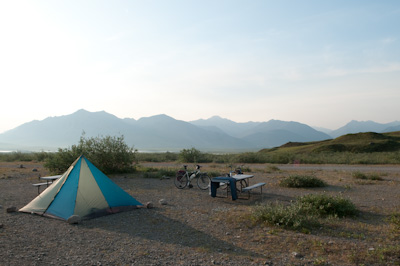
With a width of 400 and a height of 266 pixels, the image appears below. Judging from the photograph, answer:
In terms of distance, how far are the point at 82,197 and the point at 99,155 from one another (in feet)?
33.2

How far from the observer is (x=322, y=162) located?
28.7 meters

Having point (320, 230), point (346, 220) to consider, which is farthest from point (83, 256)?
point (346, 220)

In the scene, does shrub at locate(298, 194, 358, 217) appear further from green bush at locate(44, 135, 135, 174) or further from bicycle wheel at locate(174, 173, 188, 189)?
green bush at locate(44, 135, 135, 174)

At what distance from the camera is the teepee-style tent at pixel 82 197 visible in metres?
7.80

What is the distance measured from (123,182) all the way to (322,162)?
2071 centimetres

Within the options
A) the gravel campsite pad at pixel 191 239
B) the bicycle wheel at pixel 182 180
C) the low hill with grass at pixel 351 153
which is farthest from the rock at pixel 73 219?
the low hill with grass at pixel 351 153

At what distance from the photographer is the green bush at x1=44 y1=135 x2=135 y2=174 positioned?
55.5ft

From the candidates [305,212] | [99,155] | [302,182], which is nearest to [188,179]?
[302,182]

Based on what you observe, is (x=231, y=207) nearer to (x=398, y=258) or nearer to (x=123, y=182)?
(x=398, y=258)

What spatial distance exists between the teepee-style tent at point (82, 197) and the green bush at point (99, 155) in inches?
351

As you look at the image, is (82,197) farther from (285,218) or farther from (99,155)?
(99,155)

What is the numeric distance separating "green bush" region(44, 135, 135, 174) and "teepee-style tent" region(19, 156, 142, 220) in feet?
29.3

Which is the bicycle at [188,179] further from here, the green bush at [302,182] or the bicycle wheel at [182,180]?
the green bush at [302,182]

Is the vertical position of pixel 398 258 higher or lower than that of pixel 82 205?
lower
